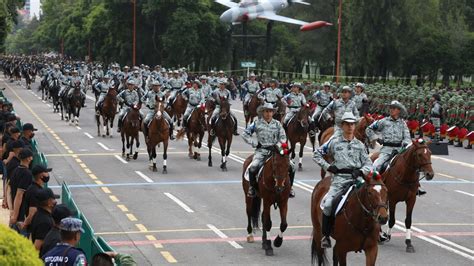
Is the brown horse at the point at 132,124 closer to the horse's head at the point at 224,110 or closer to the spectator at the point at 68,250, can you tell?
the horse's head at the point at 224,110

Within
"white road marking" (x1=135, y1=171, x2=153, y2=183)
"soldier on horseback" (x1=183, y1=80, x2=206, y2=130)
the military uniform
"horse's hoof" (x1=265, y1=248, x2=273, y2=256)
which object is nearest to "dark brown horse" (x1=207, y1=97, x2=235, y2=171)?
"soldier on horseback" (x1=183, y1=80, x2=206, y2=130)

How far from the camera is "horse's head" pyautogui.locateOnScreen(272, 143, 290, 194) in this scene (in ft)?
51.5

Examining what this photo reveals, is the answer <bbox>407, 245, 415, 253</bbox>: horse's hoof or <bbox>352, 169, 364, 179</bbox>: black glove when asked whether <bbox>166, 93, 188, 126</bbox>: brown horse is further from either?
<bbox>352, 169, 364, 179</bbox>: black glove

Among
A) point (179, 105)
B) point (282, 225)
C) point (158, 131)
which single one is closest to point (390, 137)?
point (282, 225)

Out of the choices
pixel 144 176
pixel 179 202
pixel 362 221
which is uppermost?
pixel 362 221

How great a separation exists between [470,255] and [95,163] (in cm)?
1573

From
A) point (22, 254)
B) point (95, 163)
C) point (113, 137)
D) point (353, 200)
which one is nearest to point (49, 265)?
point (22, 254)

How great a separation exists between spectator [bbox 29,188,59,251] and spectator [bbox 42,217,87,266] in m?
1.90

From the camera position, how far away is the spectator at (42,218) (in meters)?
11.0

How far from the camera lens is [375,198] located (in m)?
12.4

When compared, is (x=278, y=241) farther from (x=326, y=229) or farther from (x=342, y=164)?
(x=342, y=164)

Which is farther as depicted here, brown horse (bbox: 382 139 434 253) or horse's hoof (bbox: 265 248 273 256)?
brown horse (bbox: 382 139 434 253)

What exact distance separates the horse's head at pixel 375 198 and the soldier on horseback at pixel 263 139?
366 centimetres

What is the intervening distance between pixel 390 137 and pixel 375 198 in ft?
18.3
